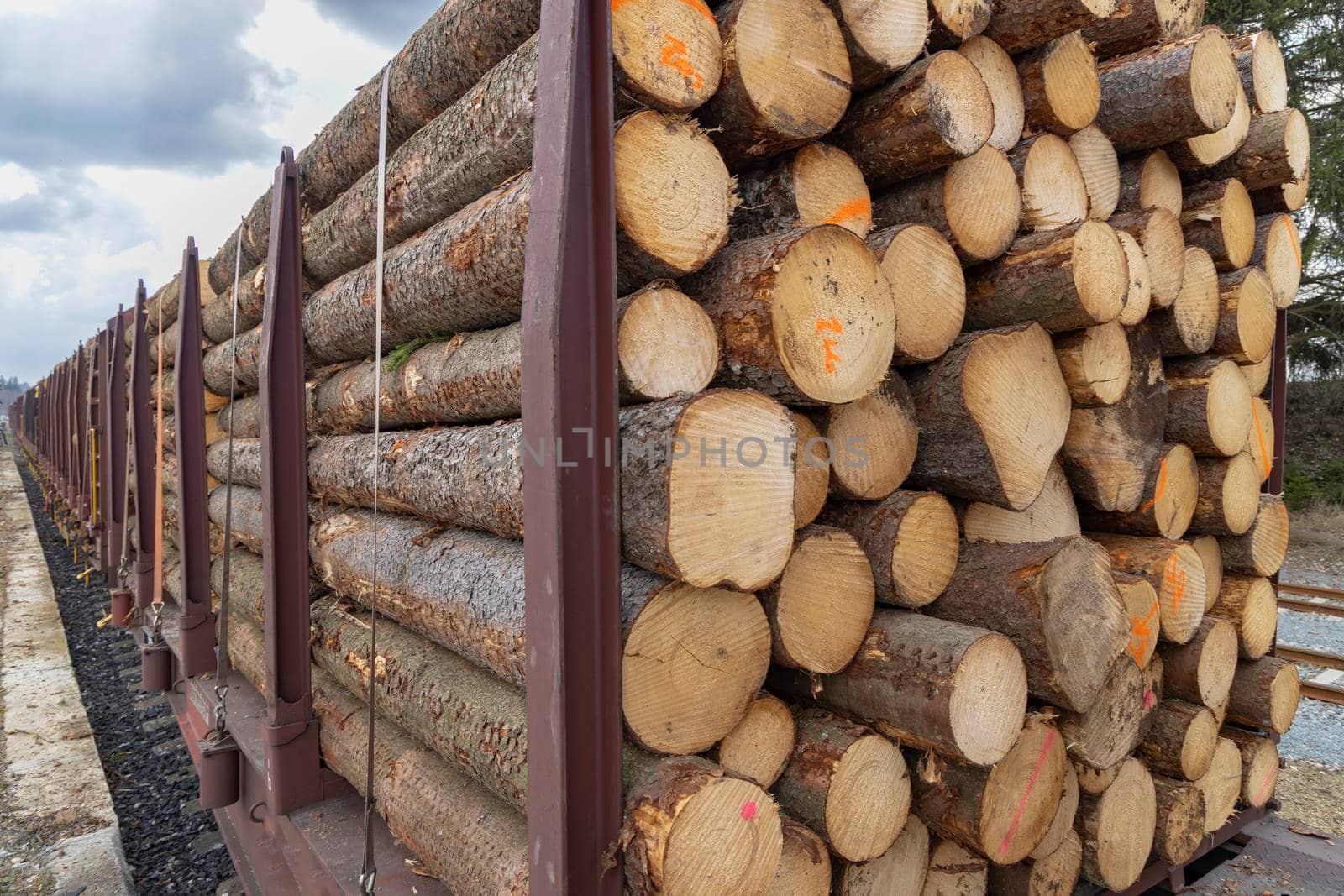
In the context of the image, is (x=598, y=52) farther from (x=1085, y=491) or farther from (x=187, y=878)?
(x=187, y=878)

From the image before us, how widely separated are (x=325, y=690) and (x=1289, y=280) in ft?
16.1

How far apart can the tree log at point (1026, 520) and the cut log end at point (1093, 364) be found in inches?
10.7

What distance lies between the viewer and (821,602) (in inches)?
84.3

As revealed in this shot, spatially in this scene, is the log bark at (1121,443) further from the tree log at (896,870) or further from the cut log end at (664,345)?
the cut log end at (664,345)

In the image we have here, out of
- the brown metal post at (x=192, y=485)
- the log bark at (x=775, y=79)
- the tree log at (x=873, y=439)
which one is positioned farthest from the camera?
the brown metal post at (x=192, y=485)

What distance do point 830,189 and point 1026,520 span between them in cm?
128

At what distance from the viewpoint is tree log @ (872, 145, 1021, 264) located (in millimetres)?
2512

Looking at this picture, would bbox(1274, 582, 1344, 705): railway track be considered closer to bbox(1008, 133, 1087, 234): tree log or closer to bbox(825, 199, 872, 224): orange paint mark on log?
bbox(1008, 133, 1087, 234): tree log

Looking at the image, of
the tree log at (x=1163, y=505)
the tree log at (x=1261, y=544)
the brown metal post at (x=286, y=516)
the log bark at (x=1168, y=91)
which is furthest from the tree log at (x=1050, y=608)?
the brown metal post at (x=286, y=516)

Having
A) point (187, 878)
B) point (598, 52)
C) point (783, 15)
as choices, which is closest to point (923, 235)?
point (783, 15)

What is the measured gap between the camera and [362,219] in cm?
316

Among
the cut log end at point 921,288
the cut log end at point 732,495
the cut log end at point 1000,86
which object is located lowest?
the cut log end at point 732,495

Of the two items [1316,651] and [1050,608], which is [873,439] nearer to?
[1050,608]

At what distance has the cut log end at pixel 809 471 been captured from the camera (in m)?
2.08
